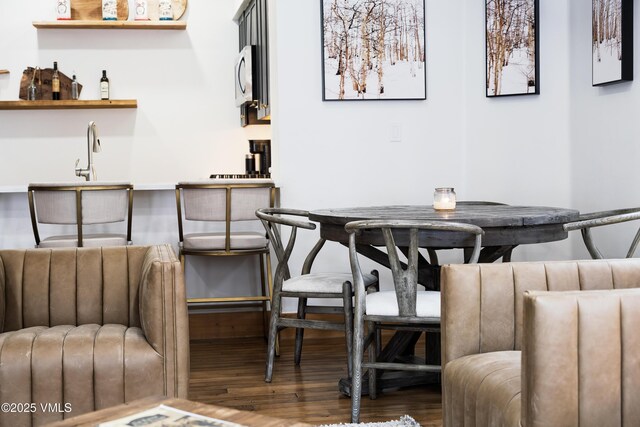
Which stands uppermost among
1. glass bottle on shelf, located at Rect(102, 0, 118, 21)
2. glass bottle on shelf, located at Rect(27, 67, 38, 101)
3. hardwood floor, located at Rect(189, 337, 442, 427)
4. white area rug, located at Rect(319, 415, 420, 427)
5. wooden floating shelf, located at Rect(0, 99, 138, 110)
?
glass bottle on shelf, located at Rect(102, 0, 118, 21)

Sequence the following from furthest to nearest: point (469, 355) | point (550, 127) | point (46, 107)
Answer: point (46, 107), point (550, 127), point (469, 355)

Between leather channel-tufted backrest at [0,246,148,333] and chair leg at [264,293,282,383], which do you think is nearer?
leather channel-tufted backrest at [0,246,148,333]

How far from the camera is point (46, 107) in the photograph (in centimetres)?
672

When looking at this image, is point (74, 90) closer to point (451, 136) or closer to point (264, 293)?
point (264, 293)

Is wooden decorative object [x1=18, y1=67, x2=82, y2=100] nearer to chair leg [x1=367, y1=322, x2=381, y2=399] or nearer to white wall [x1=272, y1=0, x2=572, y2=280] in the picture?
white wall [x1=272, y1=0, x2=572, y2=280]

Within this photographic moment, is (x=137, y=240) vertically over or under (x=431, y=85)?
under

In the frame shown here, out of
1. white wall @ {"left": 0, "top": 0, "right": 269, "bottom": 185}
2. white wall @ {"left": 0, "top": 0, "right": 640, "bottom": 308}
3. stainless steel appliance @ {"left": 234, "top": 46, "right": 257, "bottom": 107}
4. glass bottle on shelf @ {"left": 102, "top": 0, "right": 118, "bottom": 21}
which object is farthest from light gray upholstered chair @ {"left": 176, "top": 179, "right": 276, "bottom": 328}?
glass bottle on shelf @ {"left": 102, "top": 0, "right": 118, "bottom": 21}

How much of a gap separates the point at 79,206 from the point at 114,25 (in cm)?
276

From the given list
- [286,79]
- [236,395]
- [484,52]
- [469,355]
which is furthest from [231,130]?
[469,355]

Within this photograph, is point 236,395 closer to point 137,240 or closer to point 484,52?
point 137,240

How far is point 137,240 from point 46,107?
7.56 feet

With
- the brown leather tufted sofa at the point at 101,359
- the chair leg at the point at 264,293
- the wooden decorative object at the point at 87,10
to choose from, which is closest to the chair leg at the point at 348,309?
the brown leather tufted sofa at the point at 101,359

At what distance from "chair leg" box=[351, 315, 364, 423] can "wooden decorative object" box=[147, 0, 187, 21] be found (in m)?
4.30

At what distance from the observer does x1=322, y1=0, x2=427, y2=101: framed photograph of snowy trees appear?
4.87 metres
